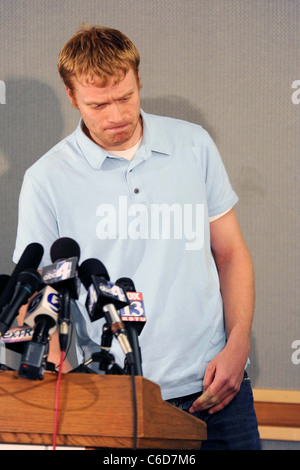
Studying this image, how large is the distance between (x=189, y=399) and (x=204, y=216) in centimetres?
57

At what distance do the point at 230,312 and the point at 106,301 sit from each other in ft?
2.79

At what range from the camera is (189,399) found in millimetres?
1699

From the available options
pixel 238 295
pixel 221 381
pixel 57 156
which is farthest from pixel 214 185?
pixel 221 381

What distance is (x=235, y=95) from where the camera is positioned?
2340mm

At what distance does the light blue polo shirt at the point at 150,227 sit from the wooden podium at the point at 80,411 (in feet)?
2.37

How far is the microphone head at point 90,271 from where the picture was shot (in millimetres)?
1108

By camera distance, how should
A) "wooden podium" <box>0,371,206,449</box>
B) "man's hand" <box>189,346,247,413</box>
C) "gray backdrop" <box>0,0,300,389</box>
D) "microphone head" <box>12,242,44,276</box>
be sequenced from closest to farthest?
"wooden podium" <box>0,371,206,449</box> → "microphone head" <box>12,242,44,276</box> → "man's hand" <box>189,346,247,413</box> → "gray backdrop" <box>0,0,300,389</box>

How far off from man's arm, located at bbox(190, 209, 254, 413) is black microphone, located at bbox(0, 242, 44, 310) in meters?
0.73

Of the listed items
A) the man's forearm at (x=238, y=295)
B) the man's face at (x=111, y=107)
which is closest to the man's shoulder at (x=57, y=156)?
the man's face at (x=111, y=107)

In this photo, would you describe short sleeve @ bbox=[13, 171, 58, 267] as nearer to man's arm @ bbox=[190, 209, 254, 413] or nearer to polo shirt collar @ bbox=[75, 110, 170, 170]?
polo shirt collar @ bbox=[75, 110, 170, 170]

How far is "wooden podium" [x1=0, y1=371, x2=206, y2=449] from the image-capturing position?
99 centimetres

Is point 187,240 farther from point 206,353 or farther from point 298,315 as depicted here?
point 298,315

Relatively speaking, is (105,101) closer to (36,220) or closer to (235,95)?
(36,220)

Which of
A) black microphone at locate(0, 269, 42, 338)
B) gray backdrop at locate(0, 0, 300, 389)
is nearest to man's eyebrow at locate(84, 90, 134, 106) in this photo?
gray backdrop at locate(0, 0, 300, 389)
